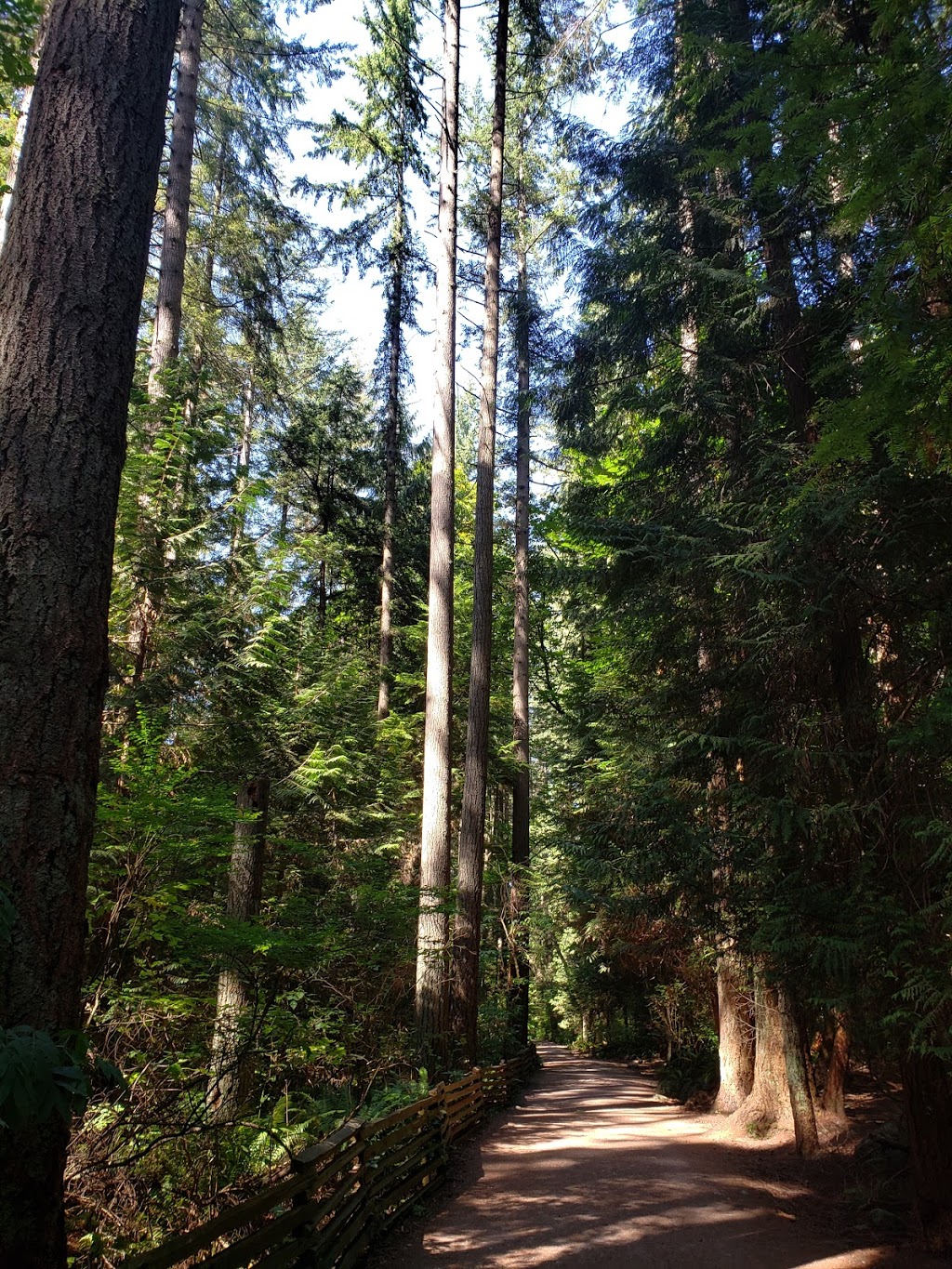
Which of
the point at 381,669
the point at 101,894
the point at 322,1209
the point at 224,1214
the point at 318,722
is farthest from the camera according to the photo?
the point at 381,669

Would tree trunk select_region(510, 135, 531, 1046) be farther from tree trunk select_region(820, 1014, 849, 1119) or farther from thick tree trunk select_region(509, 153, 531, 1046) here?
tree trunk select_region(820, 1014, 849, 1119)

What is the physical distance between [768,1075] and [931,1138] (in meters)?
4.28

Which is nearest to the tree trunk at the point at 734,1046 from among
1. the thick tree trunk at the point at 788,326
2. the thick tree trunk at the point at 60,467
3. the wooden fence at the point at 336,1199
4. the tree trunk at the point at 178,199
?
the wooden fence at the point at 336,1199

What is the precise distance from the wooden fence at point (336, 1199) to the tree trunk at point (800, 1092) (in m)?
3.94

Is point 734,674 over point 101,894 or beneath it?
over

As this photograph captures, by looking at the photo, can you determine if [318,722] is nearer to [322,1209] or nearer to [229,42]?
[322,1209]

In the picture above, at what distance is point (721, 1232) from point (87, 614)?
7072 millimetres

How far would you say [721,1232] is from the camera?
20.3 feet

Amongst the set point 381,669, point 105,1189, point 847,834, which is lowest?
point 105,1189

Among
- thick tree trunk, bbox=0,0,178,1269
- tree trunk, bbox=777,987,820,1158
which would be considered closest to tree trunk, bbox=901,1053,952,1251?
tree trunk, bbox=777,987,820,1158

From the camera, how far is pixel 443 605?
1109cm

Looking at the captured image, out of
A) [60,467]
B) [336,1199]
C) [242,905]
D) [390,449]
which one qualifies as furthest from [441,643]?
[60,467]

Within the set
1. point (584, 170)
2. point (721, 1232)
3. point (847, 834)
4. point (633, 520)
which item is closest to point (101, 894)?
point (721, 1232)

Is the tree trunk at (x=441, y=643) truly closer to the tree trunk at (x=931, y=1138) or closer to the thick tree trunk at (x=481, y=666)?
the thick tree trunk at (x=481, y=666)
